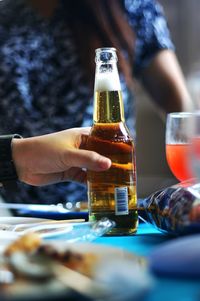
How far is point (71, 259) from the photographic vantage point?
Answer: 40 centimetres

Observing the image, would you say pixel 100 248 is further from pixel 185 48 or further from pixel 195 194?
pixel 185 48

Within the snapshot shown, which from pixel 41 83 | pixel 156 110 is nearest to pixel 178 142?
pixel 41 83

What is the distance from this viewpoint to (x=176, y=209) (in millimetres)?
609

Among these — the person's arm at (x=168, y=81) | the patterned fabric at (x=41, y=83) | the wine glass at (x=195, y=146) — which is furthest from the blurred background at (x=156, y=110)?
the wine glass at (x=195, y=146)

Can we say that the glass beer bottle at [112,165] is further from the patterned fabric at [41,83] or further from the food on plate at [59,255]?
the patterned fabric at [41,83]

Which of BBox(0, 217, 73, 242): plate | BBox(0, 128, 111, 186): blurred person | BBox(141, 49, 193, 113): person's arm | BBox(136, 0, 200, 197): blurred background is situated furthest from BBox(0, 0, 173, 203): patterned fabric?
BBox(136, 0, 200, 197): blurred background

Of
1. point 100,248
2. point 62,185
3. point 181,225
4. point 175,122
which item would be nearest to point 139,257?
point 100,248

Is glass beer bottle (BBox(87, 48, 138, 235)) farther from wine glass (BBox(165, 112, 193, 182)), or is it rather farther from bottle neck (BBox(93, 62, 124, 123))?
wine glass (BBox(165, 112, 193, 182))

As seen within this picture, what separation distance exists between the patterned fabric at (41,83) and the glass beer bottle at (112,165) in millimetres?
730

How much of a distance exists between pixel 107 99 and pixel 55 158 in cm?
13

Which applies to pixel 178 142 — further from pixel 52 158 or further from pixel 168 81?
pixel 168 81

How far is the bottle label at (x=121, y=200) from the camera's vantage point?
0.69 meters

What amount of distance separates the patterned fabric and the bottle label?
2.55ft

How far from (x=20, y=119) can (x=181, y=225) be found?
931 millimetres
